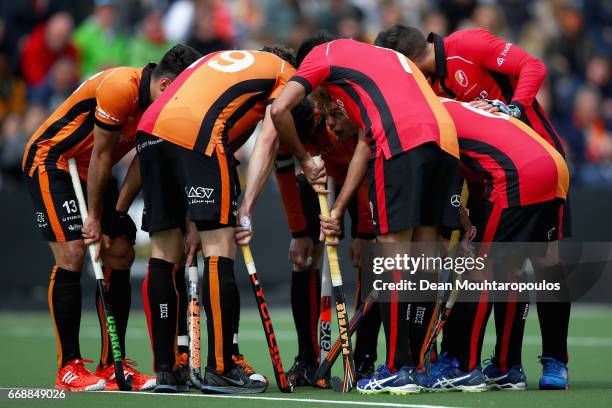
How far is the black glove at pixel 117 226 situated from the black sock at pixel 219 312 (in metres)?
1.12

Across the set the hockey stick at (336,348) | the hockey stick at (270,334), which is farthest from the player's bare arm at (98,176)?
the hockey stick at (336,348)

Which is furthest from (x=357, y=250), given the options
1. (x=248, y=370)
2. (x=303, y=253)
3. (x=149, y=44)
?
(x=149, y=44)

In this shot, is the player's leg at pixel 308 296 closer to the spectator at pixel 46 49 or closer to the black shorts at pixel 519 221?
the black shorts at pixel 519 221

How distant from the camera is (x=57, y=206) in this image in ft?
25.0

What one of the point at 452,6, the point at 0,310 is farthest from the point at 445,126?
the point at 452,6

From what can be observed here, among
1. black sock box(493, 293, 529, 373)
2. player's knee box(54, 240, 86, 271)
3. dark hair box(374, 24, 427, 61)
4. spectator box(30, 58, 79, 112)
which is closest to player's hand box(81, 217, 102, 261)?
player's knee box(54, 240, 86, 271)

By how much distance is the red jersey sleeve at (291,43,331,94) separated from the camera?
6.79m

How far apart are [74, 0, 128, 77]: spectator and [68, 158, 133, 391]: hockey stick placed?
7.66m

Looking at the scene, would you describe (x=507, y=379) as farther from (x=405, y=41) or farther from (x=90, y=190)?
(x=90, y=190)

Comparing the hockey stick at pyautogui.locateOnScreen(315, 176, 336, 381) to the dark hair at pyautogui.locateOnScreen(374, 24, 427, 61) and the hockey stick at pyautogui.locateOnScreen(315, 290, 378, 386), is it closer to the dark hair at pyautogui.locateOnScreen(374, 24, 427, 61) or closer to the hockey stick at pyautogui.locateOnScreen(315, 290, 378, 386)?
the hockey stick at pyautogui.locateOnScreen(315, 290, 378, 386)

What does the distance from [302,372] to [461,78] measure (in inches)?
89.7

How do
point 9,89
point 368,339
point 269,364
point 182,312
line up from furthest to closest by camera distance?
1. point 9,89
2. point 269,364
3. point 368,339
4. point 182,312

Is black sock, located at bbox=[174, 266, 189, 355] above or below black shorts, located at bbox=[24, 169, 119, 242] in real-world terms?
below

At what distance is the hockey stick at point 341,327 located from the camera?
23.2 feet
